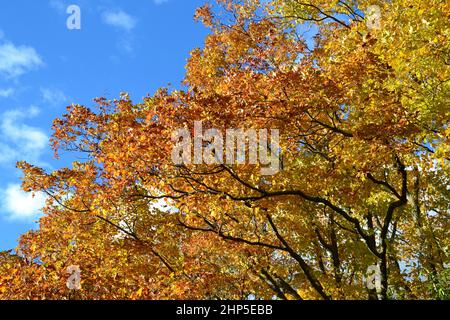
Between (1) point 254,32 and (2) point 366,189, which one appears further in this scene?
(1) point 254,32

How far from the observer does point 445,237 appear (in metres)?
20.9

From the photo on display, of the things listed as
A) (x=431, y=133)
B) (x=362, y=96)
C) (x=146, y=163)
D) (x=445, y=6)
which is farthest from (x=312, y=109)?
(x=146, y=163)

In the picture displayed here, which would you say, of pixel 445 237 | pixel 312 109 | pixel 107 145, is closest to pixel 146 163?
pixel 107 145

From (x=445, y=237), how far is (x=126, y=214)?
1584cm

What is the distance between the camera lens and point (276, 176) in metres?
14.1

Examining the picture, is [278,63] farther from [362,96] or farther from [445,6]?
[445,6]

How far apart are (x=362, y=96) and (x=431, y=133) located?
278 centimetres

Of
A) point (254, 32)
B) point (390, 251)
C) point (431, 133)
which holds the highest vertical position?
Answer: point (254, 32)

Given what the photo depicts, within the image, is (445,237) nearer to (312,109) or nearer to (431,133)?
(431,133)

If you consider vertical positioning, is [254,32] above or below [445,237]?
above

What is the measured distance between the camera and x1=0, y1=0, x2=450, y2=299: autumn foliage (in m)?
11.6

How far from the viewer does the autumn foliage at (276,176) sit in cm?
1162
